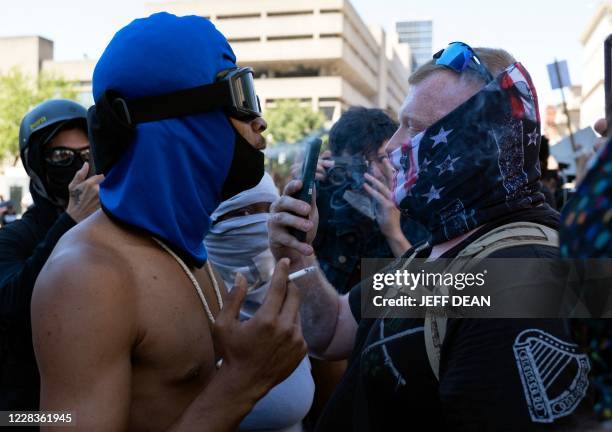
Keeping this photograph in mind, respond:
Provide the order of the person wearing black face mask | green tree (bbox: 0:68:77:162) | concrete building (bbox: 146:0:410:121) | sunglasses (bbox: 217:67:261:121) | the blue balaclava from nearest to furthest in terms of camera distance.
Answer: the blue balaclava
sunglasses (bbox: 217:67:261:121)
the person wearing black face mask
green tree (bbox: 0:68:77:162)
concrete building (bbox: 146:0:410:121)

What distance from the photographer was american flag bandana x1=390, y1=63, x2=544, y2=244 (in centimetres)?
186

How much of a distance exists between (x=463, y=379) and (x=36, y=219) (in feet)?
8.45

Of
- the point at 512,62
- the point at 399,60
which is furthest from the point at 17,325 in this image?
the point at 399,60

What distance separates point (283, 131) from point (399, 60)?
82810mm

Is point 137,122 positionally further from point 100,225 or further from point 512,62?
point 512,62

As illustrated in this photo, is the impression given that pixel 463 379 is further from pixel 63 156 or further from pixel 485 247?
pixel 63 156

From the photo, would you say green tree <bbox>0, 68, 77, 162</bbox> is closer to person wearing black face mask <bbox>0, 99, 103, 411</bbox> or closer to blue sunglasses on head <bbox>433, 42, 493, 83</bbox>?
person wearing black face mask <bbox>0, 99, 103, 411</bbox>

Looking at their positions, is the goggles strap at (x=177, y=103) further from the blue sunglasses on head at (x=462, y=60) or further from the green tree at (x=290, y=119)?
the green tree at (x=290, y=119)

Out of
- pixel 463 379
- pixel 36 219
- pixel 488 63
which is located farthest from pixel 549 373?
pixel 36 219

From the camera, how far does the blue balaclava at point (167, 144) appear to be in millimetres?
1969

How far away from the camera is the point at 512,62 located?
2.10 m

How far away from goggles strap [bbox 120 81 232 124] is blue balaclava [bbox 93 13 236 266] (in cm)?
2

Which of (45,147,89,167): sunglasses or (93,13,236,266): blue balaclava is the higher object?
(93,13,236,266): blue balaclava

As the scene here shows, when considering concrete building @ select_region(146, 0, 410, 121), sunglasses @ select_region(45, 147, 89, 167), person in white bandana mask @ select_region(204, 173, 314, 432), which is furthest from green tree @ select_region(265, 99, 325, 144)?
sunglasses @ select_region(45, 147, 89, 167)
